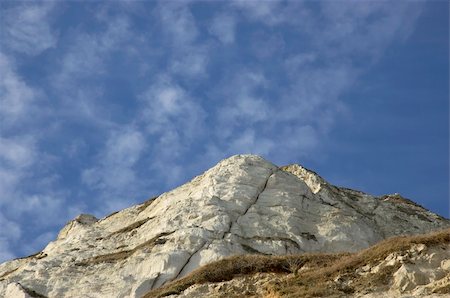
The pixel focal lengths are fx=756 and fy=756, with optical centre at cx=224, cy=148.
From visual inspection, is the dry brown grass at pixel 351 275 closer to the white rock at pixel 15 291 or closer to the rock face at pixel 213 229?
the rock face at pixel 213 229

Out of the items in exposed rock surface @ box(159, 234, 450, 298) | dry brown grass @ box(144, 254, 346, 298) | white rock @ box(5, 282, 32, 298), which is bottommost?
exposed rock surface @ box(159, 234, 450, 298)

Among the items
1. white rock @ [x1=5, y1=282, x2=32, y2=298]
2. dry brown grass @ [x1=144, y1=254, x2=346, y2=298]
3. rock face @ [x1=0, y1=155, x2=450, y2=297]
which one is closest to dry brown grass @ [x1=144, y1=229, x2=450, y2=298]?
dry brown grass @ [x1=144, y1=254, x2=346, y2=298]

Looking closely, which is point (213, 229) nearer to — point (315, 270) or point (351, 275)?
point (315, 270)

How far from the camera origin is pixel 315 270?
32062mm

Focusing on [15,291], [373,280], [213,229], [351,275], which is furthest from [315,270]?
[15,291]

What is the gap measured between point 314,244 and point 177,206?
11286 millimetres

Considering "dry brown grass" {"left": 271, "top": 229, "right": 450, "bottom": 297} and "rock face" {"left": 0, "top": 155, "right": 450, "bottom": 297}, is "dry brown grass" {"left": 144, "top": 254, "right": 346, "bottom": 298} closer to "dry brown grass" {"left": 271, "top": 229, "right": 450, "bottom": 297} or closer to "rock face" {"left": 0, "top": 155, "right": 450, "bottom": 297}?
"dry brown grass" {"left": 271, "top": 229, "right": 450, "bottom": 297}

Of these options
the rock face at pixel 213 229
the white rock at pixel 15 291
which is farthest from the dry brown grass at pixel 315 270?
the white rock at pixel 15 291

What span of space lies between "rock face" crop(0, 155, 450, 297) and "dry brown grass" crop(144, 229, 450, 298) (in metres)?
13.2

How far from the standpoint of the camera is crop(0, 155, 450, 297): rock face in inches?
1927

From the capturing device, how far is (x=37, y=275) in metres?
51.4

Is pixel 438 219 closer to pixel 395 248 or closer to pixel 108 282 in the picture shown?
pixel 108 282

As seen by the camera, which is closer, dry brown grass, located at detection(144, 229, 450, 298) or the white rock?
dry brown grass, located at detection(144, 229, 450, 298)

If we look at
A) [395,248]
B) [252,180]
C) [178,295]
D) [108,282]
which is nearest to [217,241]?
[108,282]
